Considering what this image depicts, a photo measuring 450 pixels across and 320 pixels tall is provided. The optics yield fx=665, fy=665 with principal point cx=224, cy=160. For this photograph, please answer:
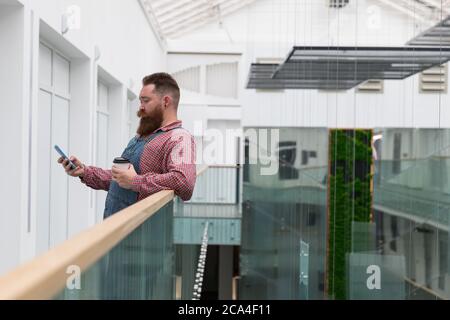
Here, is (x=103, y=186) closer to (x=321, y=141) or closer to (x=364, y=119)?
(x=321, y=141)

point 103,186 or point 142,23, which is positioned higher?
point 142,23

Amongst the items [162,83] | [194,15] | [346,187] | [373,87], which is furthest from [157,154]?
[373,87]

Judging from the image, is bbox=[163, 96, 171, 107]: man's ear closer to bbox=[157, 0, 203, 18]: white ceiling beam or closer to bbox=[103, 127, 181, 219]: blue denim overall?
bbox=[103, 127, 181, 219]: blue denim overall

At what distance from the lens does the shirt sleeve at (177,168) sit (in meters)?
2.96

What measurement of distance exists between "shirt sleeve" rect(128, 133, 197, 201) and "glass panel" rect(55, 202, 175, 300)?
0.43 ft

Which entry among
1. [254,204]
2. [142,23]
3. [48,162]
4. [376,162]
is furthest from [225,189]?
[48,162]

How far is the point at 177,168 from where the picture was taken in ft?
9.80

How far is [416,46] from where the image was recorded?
7.60 m

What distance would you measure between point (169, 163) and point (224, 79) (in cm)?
1435

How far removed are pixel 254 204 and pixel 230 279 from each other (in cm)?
886

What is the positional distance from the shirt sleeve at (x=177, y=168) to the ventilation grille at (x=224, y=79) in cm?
1392

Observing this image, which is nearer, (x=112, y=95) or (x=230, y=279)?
(x=112, y=95)

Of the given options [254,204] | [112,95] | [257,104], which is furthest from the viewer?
[257,104]

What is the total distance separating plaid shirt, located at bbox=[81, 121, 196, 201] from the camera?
2.97 meters
